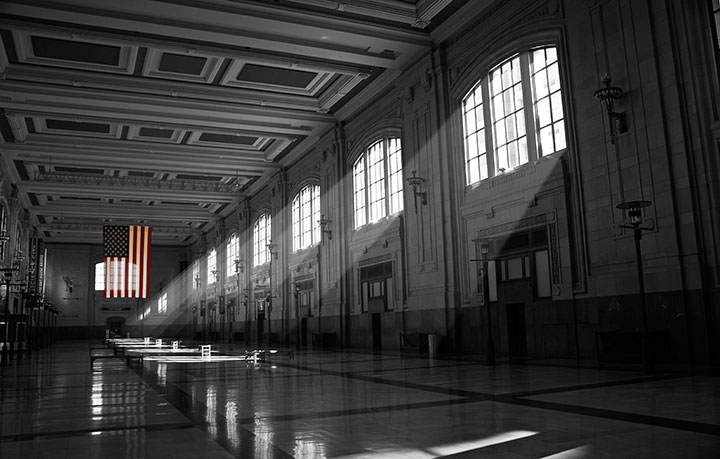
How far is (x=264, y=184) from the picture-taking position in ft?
111

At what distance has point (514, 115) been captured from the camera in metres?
15.1

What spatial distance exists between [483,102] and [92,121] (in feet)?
48.7

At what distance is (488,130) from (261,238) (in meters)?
21.3

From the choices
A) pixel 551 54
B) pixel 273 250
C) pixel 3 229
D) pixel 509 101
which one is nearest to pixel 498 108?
pixel 509 101

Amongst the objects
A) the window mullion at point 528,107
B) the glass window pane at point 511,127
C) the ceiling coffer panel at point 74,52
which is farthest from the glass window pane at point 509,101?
the ceiling coffer panel at point 74,52

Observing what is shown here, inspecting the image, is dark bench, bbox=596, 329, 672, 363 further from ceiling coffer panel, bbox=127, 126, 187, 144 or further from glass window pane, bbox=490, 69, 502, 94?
ceiling coffer panel, bbox=127, 126, 187, 144

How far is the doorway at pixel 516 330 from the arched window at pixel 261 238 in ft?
65.0

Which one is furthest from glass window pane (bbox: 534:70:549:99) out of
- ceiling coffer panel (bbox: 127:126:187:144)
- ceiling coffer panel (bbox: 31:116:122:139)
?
ceiling coffer panel (bbox: 31:116:122:139)

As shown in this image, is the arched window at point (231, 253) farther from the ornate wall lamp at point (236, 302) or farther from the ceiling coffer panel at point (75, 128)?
the ceiling coffer panel at point (75, 128)

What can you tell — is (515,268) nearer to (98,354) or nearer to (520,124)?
(520,124)

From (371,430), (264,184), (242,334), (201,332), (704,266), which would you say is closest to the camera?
(371,430)

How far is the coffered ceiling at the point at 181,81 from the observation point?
15680mm

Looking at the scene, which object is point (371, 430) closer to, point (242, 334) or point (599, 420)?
point (599, 420)

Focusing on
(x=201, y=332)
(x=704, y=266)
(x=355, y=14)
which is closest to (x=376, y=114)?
(x=355, y=14)
